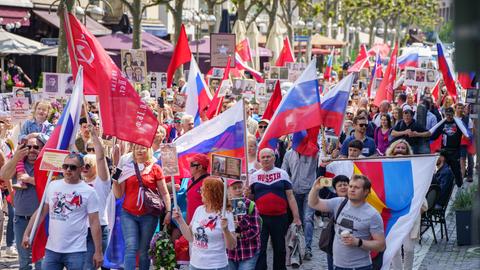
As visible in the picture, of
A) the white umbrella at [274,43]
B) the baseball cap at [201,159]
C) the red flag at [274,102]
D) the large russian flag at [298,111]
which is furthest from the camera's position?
the white umbrella at [274,43]

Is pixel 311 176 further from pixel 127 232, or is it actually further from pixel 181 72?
pixel 181 72

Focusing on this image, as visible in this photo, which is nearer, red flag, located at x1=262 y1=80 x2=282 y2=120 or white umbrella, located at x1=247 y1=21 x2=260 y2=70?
red flag, located at x1=262 y1=80 x2=282 y2=120

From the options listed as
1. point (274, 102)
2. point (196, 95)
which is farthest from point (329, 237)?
point (196, 95)

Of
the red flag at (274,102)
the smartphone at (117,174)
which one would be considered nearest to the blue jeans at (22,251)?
the smartphone at (117,174)

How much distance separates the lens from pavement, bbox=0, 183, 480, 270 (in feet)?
35.0

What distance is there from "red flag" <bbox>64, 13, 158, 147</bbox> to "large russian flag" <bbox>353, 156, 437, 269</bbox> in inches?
80.6

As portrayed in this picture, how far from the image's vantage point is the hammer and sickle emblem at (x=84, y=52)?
9.41 m

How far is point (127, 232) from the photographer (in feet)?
28.2


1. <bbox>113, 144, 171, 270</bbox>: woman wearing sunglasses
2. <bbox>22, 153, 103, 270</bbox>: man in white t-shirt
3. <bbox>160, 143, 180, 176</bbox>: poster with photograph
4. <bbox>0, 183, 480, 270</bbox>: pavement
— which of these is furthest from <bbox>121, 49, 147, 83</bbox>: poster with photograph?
<bbox>22, 153, 103, 270</bbox>: man in white t-shirt

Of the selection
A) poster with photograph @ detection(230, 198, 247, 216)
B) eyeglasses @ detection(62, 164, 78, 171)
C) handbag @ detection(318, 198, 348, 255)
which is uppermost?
eyeglasses @ detection(62, 164, 78, 171)

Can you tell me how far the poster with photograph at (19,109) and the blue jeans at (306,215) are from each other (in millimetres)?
5343

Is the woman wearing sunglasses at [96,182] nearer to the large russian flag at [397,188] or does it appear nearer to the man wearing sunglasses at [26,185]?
the man wearing sunglasses at [26,185]

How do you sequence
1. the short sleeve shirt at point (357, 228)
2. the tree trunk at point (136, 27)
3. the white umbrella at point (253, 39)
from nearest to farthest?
1. the short sleeve shirt at point (357, 228)
2. the tree trunk at point (136, 27)
3. the white umbrella at point (253, 39)

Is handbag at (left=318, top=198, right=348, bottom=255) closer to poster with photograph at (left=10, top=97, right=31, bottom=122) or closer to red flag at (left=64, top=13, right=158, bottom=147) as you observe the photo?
red flag at (left=64, top=13, right=158, bottom=147)
